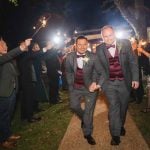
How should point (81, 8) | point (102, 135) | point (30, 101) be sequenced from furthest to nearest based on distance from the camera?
point (81, 8), point (30, 101), point (102, 135)

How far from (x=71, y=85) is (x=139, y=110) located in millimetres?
→ 3491

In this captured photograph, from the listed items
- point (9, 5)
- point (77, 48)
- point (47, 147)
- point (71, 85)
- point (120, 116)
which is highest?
point (9, 5)

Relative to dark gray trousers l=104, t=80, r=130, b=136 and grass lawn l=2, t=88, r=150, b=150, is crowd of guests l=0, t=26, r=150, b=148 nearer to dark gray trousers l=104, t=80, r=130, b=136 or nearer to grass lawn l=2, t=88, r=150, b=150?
dark gray trousers l=104, t=80, r=130, b=136

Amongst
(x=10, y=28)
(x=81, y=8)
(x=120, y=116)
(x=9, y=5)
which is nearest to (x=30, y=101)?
(x=120, y=116)

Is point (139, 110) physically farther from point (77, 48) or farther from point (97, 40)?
point (97, 40)

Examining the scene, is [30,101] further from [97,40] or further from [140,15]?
[97,40]

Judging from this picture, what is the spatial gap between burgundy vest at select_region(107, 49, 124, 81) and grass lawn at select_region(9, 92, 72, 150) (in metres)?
2.12

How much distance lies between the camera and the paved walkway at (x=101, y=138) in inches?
286

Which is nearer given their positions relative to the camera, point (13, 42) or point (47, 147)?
point (47, 147)

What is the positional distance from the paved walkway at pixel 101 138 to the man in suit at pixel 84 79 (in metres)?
0.24

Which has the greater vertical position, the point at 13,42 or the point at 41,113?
the point at 13,42

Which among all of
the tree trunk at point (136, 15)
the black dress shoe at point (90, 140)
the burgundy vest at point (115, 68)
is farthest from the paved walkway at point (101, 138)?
the tree trunk at point (136, 15)

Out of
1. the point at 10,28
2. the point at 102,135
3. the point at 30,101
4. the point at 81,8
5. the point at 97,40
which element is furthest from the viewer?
the point at 81,8

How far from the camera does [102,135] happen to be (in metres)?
8.16
